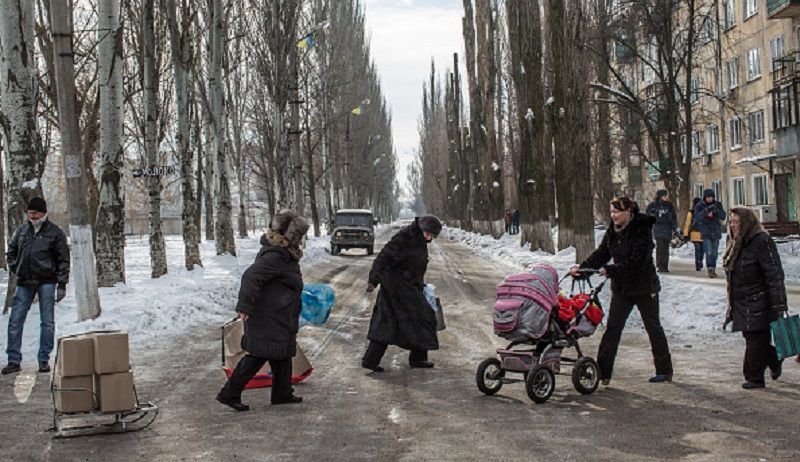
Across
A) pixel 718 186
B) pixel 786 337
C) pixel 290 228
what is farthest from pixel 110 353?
pixel 718 186

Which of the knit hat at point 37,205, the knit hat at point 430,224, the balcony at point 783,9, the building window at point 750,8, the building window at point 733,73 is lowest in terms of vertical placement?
the knit hat at point 430,224

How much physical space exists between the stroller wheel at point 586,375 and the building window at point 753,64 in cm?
3623

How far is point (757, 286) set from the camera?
28.5ft

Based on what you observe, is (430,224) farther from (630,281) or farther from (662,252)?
(662,252)

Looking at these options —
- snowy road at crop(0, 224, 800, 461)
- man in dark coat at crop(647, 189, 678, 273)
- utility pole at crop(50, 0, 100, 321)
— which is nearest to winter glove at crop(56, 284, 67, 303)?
snowy road at crop(0, 224, 800, 461)

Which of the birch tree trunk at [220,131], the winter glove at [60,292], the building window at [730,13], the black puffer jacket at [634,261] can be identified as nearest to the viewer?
the black puffer jacket at [634,261]

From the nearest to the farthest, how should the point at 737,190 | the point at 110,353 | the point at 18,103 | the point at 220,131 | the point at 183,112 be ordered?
the point at 110,353 < the point at 18,103 < the point at 183,112 < the point at 220,131 < the point at 737,190

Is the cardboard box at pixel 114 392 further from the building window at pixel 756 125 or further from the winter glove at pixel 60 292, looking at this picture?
the building window at pixel 756 125

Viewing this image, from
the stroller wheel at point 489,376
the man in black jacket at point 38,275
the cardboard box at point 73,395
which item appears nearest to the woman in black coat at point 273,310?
the cardboard box at point 73,395

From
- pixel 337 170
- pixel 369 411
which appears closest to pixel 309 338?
pixel 369 411

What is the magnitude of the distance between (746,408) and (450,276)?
58.0 feet

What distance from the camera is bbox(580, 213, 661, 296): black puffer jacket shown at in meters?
8.78

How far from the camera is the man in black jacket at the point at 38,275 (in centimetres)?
1039

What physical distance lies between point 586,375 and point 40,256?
6130mm
